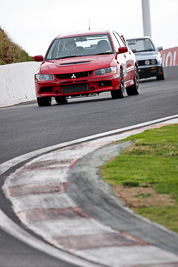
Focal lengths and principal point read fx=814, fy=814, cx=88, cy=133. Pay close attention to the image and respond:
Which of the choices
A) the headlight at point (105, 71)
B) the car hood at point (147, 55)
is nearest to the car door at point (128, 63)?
the headlight at point (105, 71)

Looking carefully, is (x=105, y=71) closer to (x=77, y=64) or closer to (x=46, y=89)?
(x=77, y=64)

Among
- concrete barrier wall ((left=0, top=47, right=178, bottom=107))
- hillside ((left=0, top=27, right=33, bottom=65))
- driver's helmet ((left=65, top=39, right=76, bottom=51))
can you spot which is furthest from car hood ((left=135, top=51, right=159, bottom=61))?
driver's helmet ((left=65, top=39, right=76, bottom=51))

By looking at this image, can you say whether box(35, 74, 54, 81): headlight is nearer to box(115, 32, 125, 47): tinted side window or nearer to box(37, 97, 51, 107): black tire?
box(37, 97, 51, 107): black tire

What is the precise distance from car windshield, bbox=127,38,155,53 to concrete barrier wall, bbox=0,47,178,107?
543cm

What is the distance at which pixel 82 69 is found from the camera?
1742cm

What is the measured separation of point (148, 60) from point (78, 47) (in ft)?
33.0

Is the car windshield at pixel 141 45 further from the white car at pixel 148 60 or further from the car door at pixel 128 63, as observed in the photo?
the car door at pixel 128 63

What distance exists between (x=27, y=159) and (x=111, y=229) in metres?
3.49

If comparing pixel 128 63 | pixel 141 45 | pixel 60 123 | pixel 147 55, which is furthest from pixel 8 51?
pixel 60 123

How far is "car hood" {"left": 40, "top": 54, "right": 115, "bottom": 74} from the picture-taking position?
57.3ft

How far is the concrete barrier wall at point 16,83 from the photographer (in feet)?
73.3

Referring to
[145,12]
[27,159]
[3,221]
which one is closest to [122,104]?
[27,159]

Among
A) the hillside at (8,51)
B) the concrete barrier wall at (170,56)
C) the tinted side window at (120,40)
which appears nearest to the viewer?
the tinted side window at (120,40)

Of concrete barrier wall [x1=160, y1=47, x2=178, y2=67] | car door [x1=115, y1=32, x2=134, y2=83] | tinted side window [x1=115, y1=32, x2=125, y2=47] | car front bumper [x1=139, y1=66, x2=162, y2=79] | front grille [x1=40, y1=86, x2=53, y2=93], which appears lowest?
concrete barrier wall [x1=160, y1=47, x2=178, y2=67]
